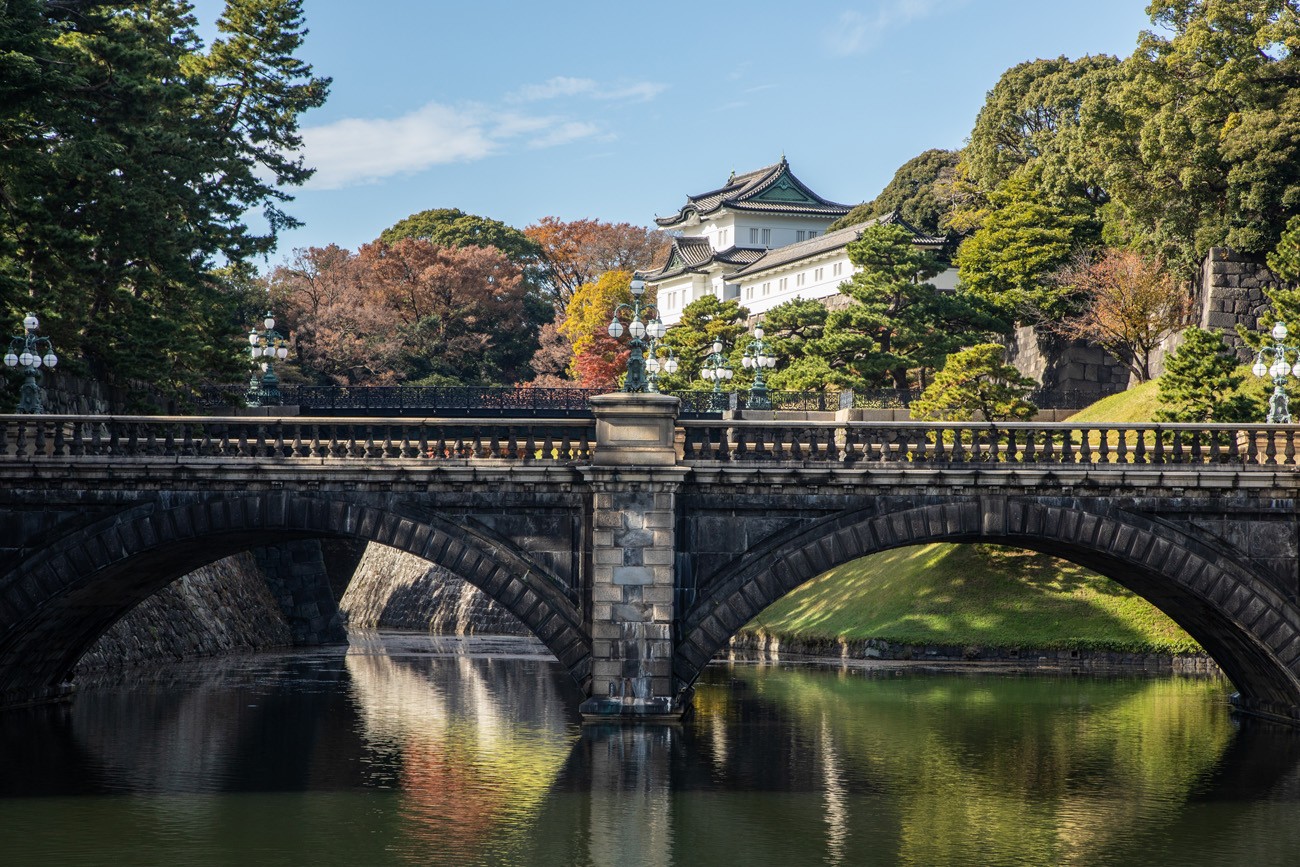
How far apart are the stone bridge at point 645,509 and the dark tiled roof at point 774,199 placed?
84.1 meters

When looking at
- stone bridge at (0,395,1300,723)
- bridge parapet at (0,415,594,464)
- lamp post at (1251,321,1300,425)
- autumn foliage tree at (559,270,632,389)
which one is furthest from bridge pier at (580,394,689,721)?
autumn foliage tree at (559,270,632,389)

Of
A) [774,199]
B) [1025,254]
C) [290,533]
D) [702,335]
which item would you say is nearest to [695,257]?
[774,199]

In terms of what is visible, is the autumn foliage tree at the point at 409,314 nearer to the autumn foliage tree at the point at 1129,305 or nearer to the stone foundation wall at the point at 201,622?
the stone foundation wall at the point at 201,622

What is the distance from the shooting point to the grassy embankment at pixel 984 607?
1901 inches

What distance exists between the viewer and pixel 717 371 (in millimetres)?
58812

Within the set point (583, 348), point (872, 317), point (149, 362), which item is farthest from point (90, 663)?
point (583, 348)

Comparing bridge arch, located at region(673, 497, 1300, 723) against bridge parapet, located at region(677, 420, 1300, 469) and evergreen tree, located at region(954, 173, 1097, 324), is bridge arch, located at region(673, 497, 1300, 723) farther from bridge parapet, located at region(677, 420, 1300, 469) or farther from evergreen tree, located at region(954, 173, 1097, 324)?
evergreen tree, located at region(954, 173, 1097, 324)

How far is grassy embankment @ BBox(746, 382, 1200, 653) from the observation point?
48281mm

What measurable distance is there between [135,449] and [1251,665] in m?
25.5

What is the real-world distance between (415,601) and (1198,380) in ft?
120

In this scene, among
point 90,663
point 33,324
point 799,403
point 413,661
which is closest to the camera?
point 33,324

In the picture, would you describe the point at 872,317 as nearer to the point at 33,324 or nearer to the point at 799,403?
the point at 799,403

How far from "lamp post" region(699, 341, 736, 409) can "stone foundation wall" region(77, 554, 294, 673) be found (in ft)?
63.1

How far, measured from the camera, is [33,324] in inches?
1309
